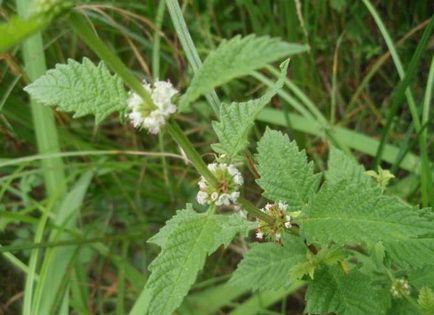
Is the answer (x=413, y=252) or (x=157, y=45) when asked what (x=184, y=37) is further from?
(x=413, y=252)

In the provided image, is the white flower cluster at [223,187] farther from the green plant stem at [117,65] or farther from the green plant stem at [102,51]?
the green plant stem at [102,51]

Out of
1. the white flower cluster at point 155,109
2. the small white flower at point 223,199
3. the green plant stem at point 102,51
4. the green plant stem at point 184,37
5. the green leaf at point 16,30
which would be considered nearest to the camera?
the green leaf at point 16,30

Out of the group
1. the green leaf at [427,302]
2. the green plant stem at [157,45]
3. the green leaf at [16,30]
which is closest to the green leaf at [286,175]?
the green leaf at [427,302]

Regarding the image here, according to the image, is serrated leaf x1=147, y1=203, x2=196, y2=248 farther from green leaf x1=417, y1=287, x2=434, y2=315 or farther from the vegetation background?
the vegetation background

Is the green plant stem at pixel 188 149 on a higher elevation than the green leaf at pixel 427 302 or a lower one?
higher

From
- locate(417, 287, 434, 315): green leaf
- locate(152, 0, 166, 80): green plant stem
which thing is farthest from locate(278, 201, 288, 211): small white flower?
locate(152, 0, 166, 80): green plant stem

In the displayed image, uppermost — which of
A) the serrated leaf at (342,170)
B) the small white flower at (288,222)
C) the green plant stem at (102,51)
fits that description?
the green plant stem at (102,51)

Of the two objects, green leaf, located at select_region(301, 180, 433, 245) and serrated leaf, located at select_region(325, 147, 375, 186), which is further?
serrated leaf, located at select_region(325, 147, 375, 186)
